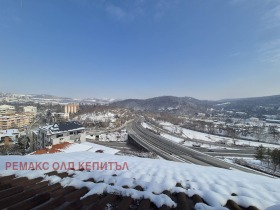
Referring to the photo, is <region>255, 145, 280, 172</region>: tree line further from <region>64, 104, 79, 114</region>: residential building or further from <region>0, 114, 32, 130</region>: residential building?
<region>64, 104, 79, 114</region>: residential building

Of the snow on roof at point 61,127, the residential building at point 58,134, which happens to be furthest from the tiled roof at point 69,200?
the snow on roof at point 61,127

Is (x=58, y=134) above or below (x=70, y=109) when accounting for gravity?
below

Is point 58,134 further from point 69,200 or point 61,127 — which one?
point 69,200

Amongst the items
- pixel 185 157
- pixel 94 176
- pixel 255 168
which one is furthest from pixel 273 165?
pixel 94 176

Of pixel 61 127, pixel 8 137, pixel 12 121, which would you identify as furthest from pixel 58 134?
pixel 12 121

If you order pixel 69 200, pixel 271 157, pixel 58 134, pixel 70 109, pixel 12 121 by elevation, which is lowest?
pixel 271 157

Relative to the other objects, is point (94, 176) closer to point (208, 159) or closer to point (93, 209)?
point (93, 209)

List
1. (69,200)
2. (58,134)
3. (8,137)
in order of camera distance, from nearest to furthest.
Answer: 1. (69,200)
2. (58,134)
3. (8,137)

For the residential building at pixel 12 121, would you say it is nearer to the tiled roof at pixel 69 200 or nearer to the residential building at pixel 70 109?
the residential building at pixel 70 109
